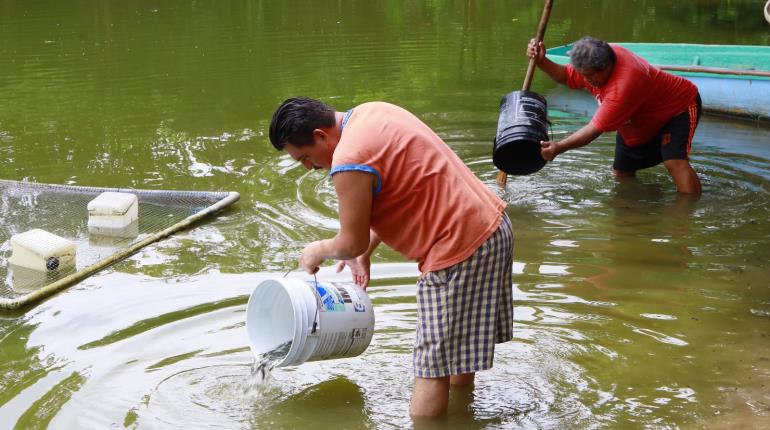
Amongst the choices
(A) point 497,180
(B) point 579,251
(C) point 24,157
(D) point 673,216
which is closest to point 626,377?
(B) point 579,251

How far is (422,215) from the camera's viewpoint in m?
3.12

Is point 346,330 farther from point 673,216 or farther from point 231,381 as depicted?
point 673,216

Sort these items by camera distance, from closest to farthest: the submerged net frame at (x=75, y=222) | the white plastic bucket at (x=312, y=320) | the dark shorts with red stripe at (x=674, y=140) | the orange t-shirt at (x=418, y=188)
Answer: the orange t-shirt at (x=418, y=188) < the white plastic bucket at (x=312, y=320) < the submerged net frame at (x=75, y=222) < the dark shorts with red stripe at (x=674, y=140)

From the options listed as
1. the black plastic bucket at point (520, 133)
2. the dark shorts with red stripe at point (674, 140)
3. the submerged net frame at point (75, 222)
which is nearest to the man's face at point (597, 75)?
the black plastic bucket at point (520, 133)

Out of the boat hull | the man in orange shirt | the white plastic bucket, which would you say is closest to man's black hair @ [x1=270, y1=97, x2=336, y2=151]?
the man in orange shirt

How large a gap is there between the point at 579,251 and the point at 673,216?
3.27ft

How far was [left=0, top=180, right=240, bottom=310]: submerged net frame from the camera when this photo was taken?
4949 millimetres

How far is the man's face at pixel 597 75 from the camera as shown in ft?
19.1

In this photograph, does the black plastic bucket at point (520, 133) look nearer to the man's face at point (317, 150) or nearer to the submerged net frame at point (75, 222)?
the submerged net frame at point (75, 222)

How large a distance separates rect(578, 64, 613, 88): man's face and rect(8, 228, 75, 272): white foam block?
3320 millimetres

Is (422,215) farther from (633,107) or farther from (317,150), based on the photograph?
(633,107)

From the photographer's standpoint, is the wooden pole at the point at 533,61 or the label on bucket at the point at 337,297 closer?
the label on bucket at the point at 337,297

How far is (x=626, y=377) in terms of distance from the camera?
3.85m

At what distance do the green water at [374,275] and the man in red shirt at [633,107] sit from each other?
0.28 m
